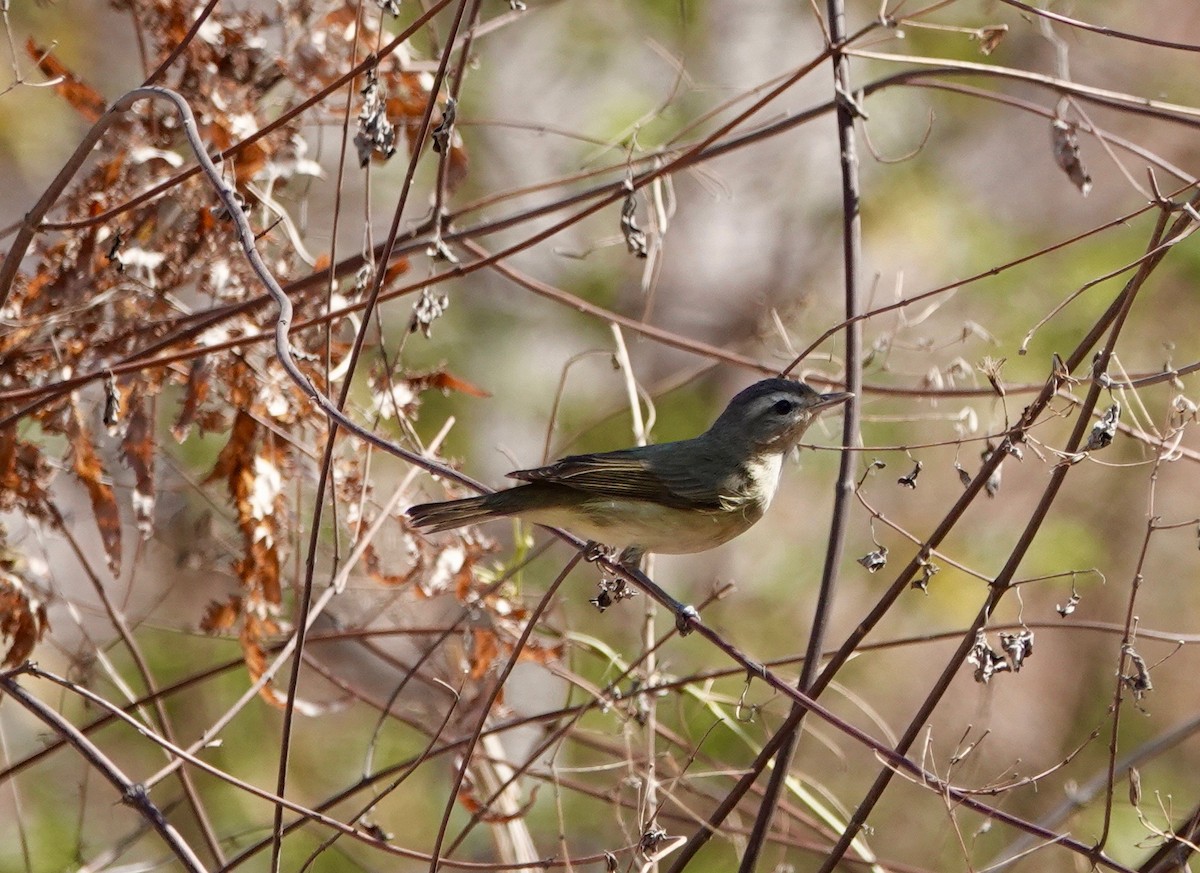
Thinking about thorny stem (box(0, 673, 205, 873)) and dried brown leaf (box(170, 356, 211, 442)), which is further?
dried brown leaf (box(170, 356, 211, 442))

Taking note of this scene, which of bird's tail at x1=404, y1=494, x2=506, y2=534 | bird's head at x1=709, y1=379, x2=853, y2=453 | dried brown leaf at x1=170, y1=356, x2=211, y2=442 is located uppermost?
bird's head at x1=709, y1=379, x2=853, y2=453

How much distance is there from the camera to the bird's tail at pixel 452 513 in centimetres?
321

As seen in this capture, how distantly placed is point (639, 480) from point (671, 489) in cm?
10

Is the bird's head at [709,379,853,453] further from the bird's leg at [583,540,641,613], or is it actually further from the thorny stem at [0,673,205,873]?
the thorny stem at [0,673,205,873]

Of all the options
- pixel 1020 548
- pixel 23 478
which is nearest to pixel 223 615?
pixel 23 478

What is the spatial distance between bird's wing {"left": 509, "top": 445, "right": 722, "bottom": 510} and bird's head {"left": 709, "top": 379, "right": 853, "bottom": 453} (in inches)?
8.0

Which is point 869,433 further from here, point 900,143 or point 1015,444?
point 1015,444

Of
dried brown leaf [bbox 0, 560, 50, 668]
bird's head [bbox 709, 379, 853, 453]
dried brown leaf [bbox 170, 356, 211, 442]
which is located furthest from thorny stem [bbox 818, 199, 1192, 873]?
dried brown leaf [bbox 0, 560, 50, 668]

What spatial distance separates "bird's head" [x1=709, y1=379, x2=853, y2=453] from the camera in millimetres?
3582

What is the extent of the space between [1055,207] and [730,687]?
16.0ft

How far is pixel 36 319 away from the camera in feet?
10.4

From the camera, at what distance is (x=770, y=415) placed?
3.76m

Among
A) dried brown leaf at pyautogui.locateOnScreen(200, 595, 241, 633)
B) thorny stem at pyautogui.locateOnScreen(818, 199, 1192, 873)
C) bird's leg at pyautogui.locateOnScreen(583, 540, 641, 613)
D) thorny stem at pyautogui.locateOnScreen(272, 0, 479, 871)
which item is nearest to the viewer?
thorny stem at pyautogui.locateOnScreen(272, 0, 479, 871)

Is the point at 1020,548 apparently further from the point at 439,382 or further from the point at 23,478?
the point at 23,478
